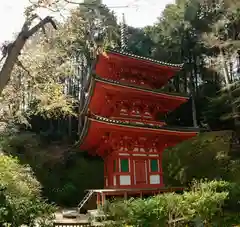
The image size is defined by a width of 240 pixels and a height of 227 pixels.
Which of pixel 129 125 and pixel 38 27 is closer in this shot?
pixel 38 27

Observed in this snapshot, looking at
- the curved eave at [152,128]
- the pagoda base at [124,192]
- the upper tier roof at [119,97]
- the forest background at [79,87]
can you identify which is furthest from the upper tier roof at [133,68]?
the pagoda base at [124,192]

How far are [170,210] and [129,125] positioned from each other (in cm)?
429

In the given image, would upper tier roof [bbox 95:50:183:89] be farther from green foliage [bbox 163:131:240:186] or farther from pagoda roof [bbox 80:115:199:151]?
green foliage [bbox 163:131:240:186]

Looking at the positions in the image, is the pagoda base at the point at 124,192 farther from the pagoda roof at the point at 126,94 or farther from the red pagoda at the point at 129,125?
the pagoda roof at the point at 126,94

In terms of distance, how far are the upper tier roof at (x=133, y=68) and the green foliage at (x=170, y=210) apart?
22.2 ft

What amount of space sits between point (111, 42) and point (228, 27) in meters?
20.1

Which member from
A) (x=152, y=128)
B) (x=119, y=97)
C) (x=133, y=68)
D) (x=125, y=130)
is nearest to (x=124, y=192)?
(x=125, y=130)

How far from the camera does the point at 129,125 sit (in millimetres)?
12172

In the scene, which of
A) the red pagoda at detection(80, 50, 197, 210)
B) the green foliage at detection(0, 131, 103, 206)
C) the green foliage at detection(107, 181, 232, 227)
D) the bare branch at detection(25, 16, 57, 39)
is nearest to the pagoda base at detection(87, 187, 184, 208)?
the red pagoda at detection(80, 50, 197, 210)

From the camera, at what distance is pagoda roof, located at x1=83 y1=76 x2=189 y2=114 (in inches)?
499

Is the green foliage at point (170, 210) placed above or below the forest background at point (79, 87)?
below

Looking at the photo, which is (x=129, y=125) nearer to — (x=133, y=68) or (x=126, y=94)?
(x=126, y=94)

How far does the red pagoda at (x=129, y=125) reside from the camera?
1255 cm

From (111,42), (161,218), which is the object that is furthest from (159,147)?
(111,42)
